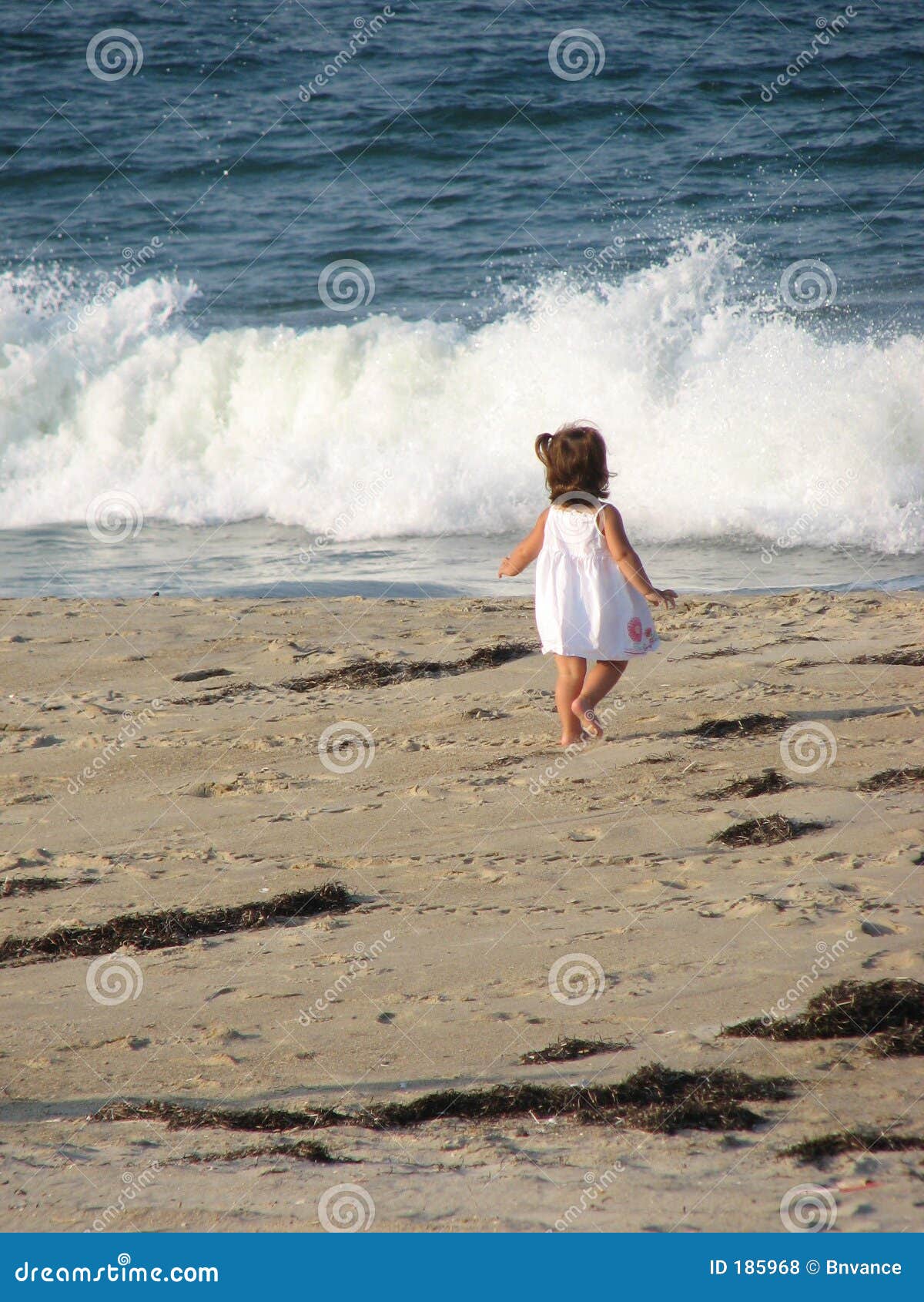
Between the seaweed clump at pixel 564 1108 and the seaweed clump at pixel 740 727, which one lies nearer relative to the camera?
the seaweed clump at pixel 564 1108

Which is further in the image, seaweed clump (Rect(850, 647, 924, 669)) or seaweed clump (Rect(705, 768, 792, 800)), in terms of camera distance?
seaweed clump (Rect(850, 647, 924, 669))

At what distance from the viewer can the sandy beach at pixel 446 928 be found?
96.7 inches

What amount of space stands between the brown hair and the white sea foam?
16.3 feet

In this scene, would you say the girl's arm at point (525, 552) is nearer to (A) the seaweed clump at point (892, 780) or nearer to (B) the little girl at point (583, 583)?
(B) the little girl at point (583, 583)

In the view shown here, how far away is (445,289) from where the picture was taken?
13.7m

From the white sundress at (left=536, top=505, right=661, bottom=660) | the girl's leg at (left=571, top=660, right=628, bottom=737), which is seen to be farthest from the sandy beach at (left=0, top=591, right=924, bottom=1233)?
the white sundress at (left=536, top=505, right=661, bottom=660)

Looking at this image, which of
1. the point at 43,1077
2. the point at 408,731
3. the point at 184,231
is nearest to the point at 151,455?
the point at 184,231

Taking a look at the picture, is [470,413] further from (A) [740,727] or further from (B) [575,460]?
(A) [740,727]

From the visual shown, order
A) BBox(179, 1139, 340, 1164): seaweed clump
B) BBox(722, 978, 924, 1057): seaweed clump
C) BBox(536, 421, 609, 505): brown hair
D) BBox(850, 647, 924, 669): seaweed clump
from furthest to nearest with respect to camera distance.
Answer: BBox(850, 647, 924, 669): seaweed clump, BBox(536, 421, 609, 505): brown hair, BBox(722, 978, 924, 1057): seaweed clump, BBox(179, 1139, 340, 1164): seaweed clump

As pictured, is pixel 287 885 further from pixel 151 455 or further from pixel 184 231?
pixel 184 231

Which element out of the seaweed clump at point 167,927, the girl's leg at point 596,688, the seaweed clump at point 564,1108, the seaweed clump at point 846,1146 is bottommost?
the seaweed clump at point 846,1146

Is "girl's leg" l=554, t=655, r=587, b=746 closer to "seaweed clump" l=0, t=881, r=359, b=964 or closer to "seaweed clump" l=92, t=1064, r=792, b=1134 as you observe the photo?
"seaweed clump" l=0, t=881, r=359, b=964

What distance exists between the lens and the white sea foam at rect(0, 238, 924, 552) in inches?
402

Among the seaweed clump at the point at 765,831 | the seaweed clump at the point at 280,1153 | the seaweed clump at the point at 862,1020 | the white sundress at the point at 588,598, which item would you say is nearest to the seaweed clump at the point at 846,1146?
the seaweed clump at the point at 862,1020
